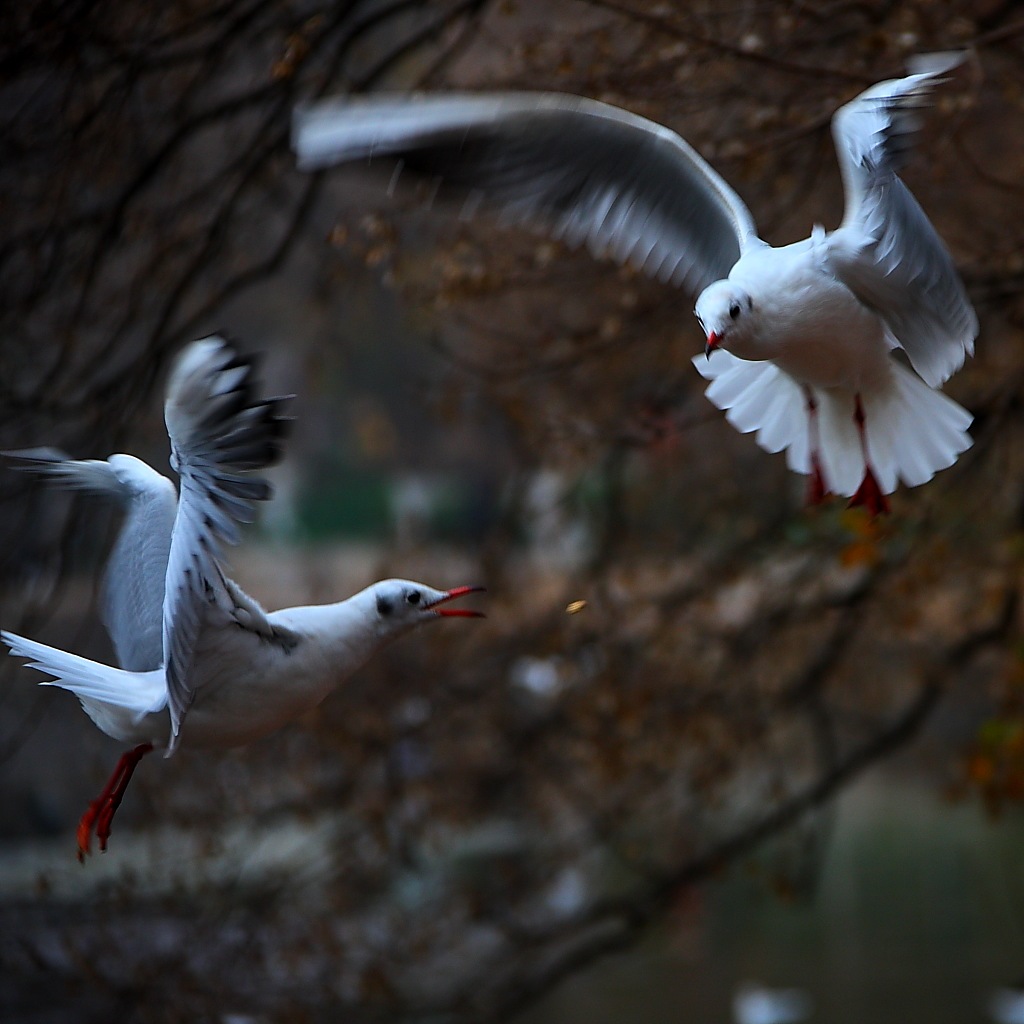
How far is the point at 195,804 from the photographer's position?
19.8 feet

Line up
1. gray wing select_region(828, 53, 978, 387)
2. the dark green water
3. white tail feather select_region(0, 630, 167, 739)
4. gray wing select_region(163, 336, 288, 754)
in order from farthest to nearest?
the dark green water
gray wing select_region(828, 53, 978, 387)
white tail feather select_region(0, 630, 167, 739)
gray wing select_region(163, 336, 288, 754)

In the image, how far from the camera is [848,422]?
349cm

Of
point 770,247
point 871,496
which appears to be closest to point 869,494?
point 871,496

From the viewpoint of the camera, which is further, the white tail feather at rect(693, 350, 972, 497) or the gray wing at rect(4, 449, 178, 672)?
the white tail feather at rect(693, 350, 972, 497)

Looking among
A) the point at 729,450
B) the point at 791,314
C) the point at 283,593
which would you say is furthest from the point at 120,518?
the point at 283,593

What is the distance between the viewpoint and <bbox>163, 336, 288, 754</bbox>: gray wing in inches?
93.0

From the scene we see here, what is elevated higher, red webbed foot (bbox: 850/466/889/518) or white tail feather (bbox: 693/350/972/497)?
white tail feather (bbox: 693/350/972/497)

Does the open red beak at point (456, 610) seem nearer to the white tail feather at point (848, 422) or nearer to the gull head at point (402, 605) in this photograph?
the gull head at point (402, 605)

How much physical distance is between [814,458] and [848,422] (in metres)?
0.11

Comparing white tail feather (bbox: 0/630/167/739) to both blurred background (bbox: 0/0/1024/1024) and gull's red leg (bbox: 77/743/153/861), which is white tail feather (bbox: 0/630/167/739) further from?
blurred background (bbox: 0/0/1024/1024)

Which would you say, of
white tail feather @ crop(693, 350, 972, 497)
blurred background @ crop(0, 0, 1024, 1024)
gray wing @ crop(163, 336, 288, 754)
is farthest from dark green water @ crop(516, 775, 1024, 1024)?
gray wing @ crop(163, 336, 288, 754)

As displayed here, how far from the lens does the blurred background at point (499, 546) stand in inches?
176

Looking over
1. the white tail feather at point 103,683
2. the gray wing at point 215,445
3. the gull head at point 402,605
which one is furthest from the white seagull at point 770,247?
the white tail feather at point 103,683

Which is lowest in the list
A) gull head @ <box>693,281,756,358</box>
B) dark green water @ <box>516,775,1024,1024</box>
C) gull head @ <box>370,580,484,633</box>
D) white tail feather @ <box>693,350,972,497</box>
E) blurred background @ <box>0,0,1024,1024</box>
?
dark green water @ <box>516,775,1024,1024</box>
